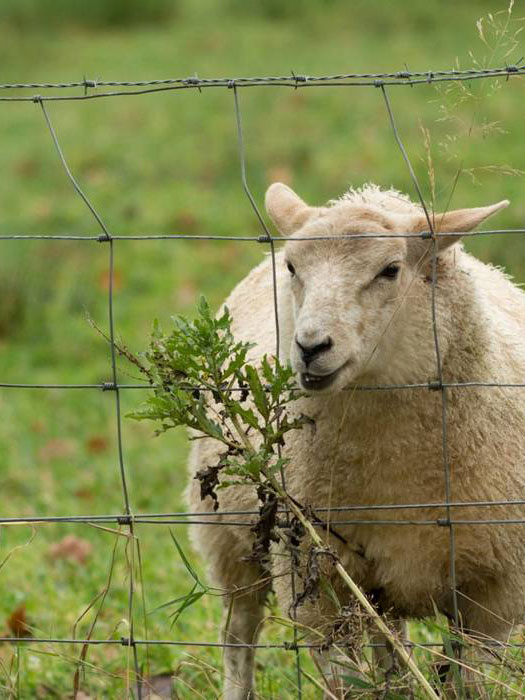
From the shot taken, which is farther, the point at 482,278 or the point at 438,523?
the point at 482,278

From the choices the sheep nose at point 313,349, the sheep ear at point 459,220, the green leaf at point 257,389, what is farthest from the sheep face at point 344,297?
the green leaf at point 257,389

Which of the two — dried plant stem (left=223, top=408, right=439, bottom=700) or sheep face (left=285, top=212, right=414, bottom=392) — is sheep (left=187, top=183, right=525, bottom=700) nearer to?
sheep face (left=285, top=212, right=414, bottom=392)

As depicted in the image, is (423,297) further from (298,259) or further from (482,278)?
(482,278)

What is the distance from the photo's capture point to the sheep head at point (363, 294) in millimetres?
3020

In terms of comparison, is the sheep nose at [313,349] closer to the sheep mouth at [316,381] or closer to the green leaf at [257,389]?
the sheep mouth at [316,381]

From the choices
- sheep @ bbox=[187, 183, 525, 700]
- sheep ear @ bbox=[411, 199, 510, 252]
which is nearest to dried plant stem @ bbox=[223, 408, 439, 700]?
sheep @ bbox=[187, 183, 525, 700]

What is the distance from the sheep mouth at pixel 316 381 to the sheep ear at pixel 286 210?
1.97 ft

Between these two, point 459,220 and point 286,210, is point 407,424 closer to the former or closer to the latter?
point 459,220

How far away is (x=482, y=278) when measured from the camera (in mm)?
3881

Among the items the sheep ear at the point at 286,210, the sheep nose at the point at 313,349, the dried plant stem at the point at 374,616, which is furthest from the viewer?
the sheep ear at the point at 286,210

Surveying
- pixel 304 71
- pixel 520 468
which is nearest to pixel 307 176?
pixel 304 71

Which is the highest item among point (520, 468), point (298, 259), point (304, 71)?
point (304, 71)

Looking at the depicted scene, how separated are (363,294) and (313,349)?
279mm

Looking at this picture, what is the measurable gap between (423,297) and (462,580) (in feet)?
2.60
